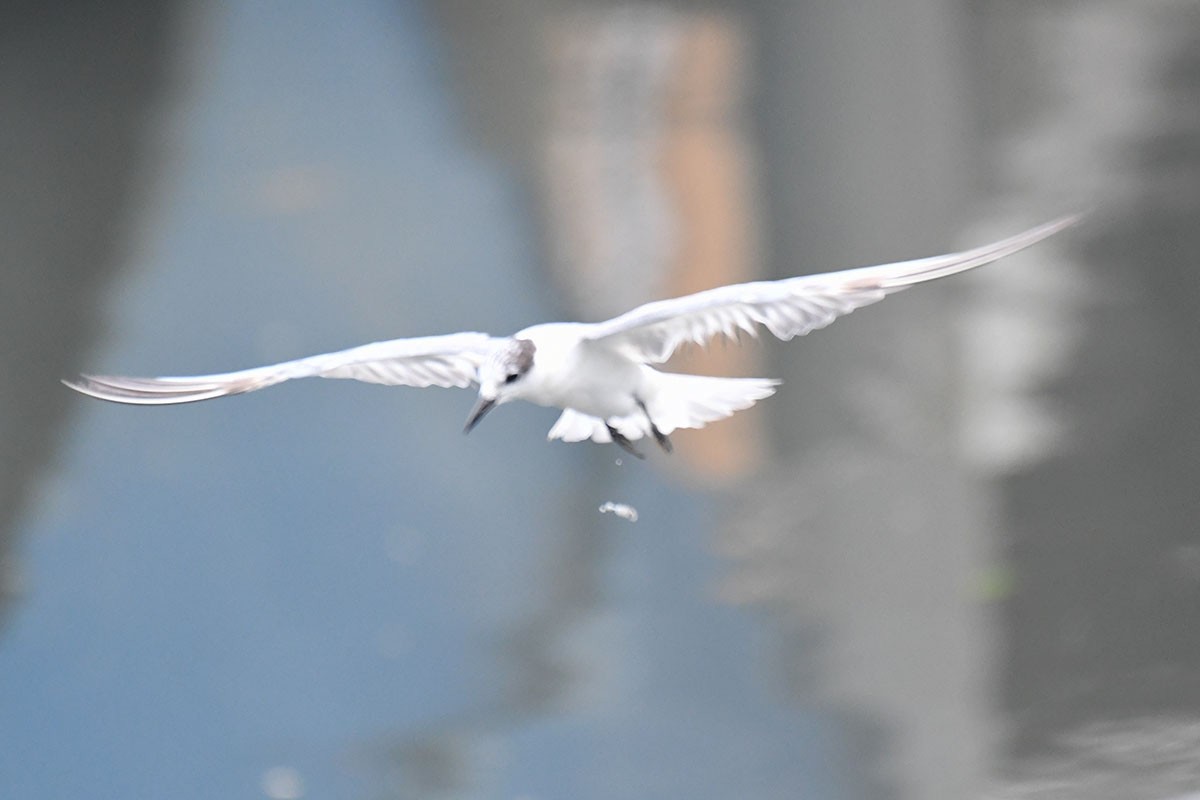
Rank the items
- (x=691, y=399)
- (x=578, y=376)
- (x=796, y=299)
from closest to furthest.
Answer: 1. (x=796, y=299)
2. (x=578, y=376)
3. (x=691, y=399)

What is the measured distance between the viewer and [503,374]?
175 cm

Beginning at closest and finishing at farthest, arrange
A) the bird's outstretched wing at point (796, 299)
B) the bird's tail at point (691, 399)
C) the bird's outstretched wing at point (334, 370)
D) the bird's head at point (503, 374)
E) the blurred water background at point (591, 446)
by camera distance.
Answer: the bird's outstretched wing at point (796, 299) → the bird's head at point (503, 374) → the bird's outstretched wing at point (334, 370) → the bird's tail at point (691, 399) → the blurred water background at point (591, 446)

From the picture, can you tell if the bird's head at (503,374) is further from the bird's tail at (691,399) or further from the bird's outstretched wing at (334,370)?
the bird's tail at (691,399)

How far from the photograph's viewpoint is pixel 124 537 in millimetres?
3107

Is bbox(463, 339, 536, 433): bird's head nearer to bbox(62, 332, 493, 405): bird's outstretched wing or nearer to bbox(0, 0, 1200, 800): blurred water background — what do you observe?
bbox(62, 332, 493, 405): bird's outstretched wing

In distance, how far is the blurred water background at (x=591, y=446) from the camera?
3.07 meters

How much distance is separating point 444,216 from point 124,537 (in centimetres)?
89

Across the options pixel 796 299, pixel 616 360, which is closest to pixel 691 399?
pixel 616 360

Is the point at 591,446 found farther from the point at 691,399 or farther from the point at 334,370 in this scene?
the point at 334,370

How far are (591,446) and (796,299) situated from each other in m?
1.70

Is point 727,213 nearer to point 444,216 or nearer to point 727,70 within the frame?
point 727,70

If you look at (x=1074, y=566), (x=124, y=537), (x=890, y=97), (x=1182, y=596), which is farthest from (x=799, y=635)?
(x=124, y=537)

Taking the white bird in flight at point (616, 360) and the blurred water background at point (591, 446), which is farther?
the blurred water background at point (591, 446)

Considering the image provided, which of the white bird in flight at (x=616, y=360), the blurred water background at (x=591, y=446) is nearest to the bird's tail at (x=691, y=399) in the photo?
the white bird in flight at (x=616, y=360)
